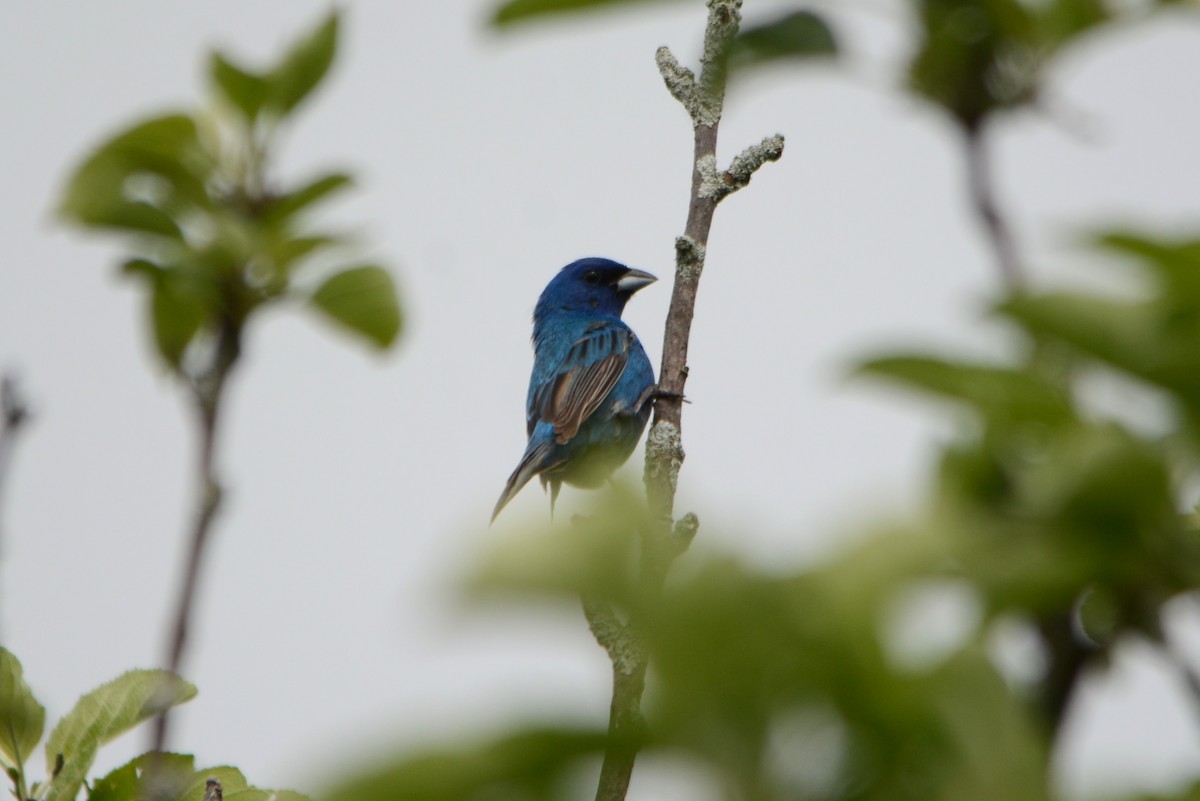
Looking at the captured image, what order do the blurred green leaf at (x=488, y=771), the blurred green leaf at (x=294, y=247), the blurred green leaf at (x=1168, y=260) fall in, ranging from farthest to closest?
the blurred green leaf at (x=294, y=247), the blurred green leaf at (x=1168, y=260), the blurred green leaf at (x=488, y=771)

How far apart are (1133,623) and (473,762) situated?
75 centimetres

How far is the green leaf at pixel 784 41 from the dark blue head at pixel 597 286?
945cm

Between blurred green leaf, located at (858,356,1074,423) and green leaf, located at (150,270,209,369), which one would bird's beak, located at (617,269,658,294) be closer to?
green leaf, located at (150,270,209,369)

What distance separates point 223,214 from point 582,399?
6.16 m

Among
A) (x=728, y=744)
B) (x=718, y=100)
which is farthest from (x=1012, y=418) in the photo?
(x=718, y=100)

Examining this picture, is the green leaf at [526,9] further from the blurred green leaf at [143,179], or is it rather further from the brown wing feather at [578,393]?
the brown wing feather at [578,393]

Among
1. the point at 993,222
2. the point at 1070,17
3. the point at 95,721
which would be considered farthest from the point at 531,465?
the point at 993,222

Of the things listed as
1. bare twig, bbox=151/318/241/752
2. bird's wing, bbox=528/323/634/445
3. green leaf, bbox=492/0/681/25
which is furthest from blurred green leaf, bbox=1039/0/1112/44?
bird's wing, bbox=528/323/634/445

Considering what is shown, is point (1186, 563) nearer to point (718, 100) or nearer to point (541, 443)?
point (718, 100)

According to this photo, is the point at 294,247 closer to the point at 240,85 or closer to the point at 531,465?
the point at 240,85

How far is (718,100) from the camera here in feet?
16.1

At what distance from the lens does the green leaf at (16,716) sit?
3.03 metres

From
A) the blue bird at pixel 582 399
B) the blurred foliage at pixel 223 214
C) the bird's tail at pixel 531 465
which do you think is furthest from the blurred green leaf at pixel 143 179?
the bird's tail at pixel 531 465

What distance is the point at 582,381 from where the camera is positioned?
→ 995cm
